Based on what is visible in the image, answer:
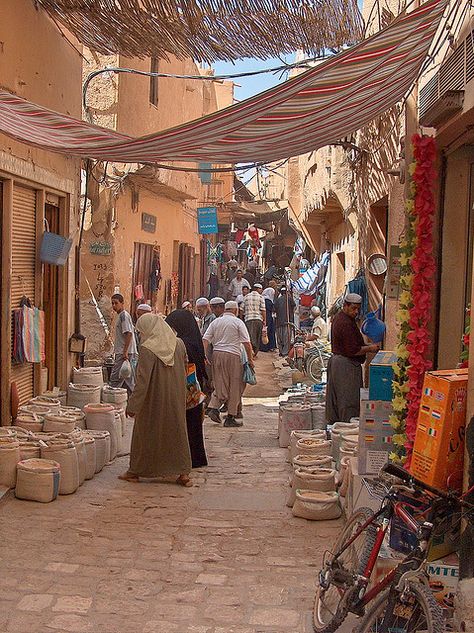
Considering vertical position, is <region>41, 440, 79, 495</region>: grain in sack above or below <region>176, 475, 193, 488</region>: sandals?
above

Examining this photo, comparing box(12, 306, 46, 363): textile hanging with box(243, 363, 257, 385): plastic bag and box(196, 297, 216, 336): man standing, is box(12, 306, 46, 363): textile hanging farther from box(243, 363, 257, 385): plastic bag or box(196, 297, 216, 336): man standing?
box(196, 297, 216, 336): man standing

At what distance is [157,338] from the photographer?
24.1 feet

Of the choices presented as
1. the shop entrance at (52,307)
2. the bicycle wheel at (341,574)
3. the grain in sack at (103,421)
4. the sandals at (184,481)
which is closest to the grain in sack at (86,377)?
the shop entrance at (52,307)

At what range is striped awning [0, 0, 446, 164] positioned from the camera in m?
4.32

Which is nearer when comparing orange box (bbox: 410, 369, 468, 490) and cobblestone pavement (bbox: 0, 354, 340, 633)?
orange box (bbox: 410, 369, 468, 490)

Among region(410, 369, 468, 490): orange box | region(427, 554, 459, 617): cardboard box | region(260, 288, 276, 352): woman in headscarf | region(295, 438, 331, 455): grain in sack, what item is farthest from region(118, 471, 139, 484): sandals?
region(260, 288, 276, 352): woman in headscarf

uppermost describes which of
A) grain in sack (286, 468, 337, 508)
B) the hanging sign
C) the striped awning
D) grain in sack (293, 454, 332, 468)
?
the hanging sign

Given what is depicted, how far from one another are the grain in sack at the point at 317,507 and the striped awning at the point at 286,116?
2.55m

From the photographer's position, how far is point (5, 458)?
21.6 feet

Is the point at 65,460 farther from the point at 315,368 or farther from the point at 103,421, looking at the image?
the point at 315,368

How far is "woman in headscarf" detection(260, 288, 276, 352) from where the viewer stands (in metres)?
20.9

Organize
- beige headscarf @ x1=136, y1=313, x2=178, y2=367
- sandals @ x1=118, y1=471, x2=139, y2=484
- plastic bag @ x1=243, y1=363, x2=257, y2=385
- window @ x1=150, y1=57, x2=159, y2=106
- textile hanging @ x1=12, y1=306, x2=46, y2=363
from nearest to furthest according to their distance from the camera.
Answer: beige headscarf @ x1=136, y1=313, x2=178, y2=367 → sandals @ x1=118, y1=471, x2=139, y2=484 → textile hanging @ x1=12, y1=306, x2=46, y2=363 → plastic bag @ x1=243, y1=363, x2=257, y2=385 → window @ x1=150, y1=57, x2=159, y2=106

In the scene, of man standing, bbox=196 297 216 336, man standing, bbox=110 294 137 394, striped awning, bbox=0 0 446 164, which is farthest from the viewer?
man standing, bbox=196 297 216 336

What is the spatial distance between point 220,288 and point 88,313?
15.0 metres
